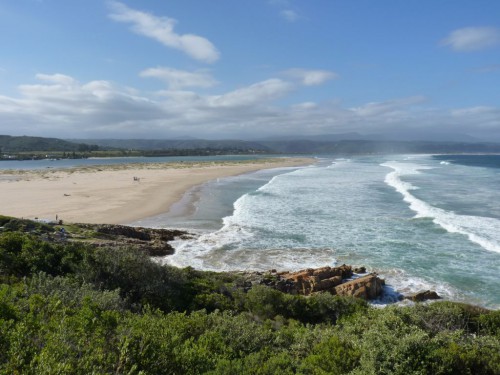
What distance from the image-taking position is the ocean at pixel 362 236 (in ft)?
58.7

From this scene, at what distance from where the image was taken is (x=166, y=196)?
41.6m

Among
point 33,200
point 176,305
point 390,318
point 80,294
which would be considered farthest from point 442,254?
point 33,200

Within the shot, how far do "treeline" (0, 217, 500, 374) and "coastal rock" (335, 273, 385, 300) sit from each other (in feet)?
6.81

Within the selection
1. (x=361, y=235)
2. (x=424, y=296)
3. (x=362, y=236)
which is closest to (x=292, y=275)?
(x=424, y=296)

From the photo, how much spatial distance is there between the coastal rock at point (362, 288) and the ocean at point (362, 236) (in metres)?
0.50

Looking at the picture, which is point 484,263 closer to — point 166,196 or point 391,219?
point 391,219

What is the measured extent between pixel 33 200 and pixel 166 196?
13.3 m

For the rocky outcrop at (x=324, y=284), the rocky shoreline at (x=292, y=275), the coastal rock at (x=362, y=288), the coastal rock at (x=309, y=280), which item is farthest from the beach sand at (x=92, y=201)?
the coastal rock at (x=362, y=288)

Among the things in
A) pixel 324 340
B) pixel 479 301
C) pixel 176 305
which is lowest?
pixel 479 301

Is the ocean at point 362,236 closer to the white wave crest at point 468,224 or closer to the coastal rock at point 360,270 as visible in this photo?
the white wave crest at point 468,224

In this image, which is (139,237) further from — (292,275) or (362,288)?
(362,288)

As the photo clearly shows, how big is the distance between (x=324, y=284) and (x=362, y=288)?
1564mm

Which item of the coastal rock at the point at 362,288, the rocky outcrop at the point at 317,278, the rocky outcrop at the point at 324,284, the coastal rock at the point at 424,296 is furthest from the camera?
the rocky outcrop at the point at 317,278

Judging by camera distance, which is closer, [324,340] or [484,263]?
[324,340]
